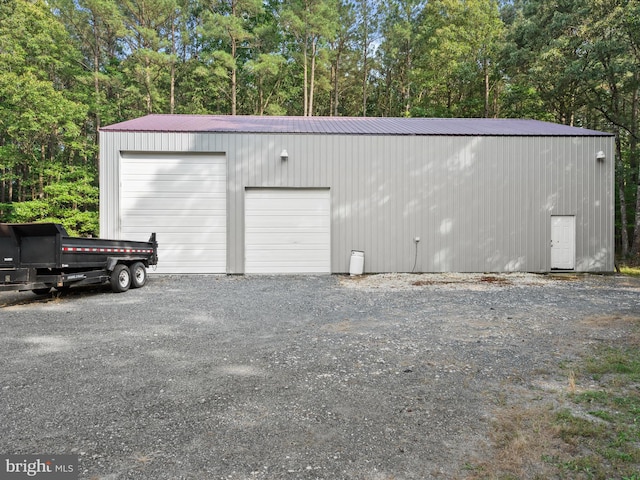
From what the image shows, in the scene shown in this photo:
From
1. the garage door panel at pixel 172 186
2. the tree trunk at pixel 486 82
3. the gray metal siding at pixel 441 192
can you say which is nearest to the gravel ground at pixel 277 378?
the gray metal siding at pixel 441 192

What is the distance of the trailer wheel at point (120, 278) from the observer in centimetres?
756

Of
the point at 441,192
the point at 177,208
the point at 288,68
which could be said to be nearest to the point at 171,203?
the point at 177,208

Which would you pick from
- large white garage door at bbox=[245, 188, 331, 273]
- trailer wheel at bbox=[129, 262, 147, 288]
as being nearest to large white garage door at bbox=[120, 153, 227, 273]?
large white garage door at bbox=[245, 188, 331, 273]

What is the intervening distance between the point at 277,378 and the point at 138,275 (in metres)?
6.29

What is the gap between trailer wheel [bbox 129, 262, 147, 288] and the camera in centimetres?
816

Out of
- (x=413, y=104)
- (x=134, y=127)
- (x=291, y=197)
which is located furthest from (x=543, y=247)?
(x=413, y=104)

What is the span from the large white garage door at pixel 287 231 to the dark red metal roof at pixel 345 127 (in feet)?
6.47

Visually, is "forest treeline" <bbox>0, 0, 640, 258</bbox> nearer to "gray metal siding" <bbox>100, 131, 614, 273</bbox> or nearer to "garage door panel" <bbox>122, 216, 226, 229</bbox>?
"gray metal siding" <bbox>100, 131, 614, 273</bbox>

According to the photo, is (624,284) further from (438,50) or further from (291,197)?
(438,50)

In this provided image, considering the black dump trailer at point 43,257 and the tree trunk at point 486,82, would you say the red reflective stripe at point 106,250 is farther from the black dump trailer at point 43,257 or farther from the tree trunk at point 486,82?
the tree trunk at point 486,82

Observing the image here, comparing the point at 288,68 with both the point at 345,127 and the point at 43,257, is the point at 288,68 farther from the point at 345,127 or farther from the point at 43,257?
the point at 43,257

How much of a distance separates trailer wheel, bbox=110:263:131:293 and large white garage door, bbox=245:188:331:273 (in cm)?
348

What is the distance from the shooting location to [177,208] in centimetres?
1064

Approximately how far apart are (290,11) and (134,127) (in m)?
13.0
